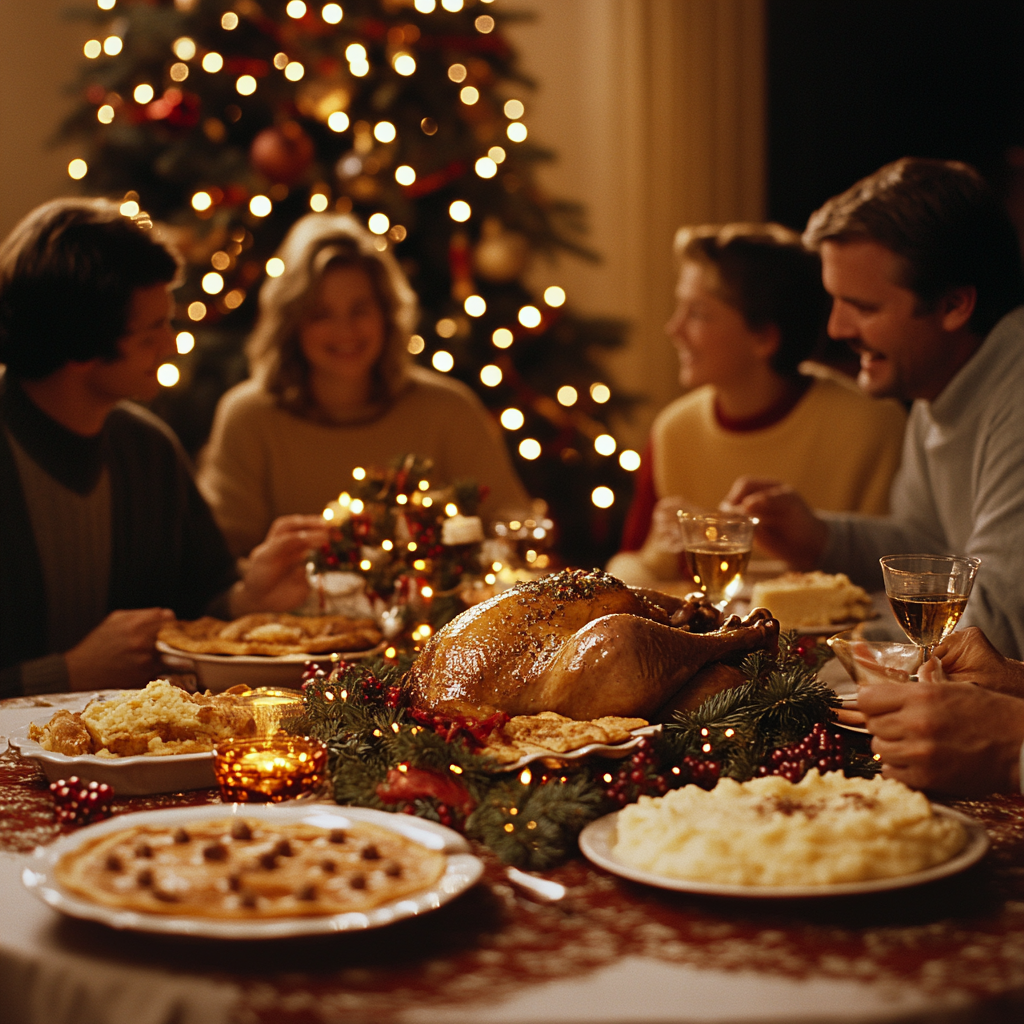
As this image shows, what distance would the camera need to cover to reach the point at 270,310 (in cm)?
385

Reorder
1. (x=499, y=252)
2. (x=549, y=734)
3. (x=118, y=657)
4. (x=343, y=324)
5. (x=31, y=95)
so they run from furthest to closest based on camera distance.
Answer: (x=31, y=95)
(x=499, y=252)
(x=343, y=324)
(x=118, y=657)
(x=549, y=734)

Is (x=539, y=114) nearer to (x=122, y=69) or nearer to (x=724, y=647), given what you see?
(x=122, y=69)

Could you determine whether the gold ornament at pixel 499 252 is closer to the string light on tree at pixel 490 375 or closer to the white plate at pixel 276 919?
the string light on tree at pixel 490 375

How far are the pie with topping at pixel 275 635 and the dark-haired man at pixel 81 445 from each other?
34cm

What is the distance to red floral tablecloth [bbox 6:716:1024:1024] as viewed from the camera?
3.12 ft

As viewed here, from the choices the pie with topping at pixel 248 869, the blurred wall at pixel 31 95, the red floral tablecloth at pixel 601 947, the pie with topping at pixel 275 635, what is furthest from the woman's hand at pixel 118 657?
the blurred wall at pixel 31 95

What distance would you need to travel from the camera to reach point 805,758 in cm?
141

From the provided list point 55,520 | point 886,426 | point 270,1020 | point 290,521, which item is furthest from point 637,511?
point 270,1020

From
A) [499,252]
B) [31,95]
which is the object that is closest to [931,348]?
[499,252]

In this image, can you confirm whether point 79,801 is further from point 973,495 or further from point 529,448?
point 529,448

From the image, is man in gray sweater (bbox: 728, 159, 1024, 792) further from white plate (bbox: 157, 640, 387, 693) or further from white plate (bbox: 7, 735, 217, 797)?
white plate (bbox: 7, 735, 217, 797)

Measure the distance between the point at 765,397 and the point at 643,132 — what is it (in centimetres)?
276

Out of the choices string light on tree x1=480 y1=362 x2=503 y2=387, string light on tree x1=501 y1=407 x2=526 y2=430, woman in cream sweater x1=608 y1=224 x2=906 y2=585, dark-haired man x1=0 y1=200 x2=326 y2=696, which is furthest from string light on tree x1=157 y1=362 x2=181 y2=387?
woman in cream sweater x1=608 y1=224 x2=906 y2=585

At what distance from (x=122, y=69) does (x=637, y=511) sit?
9.32 feet
